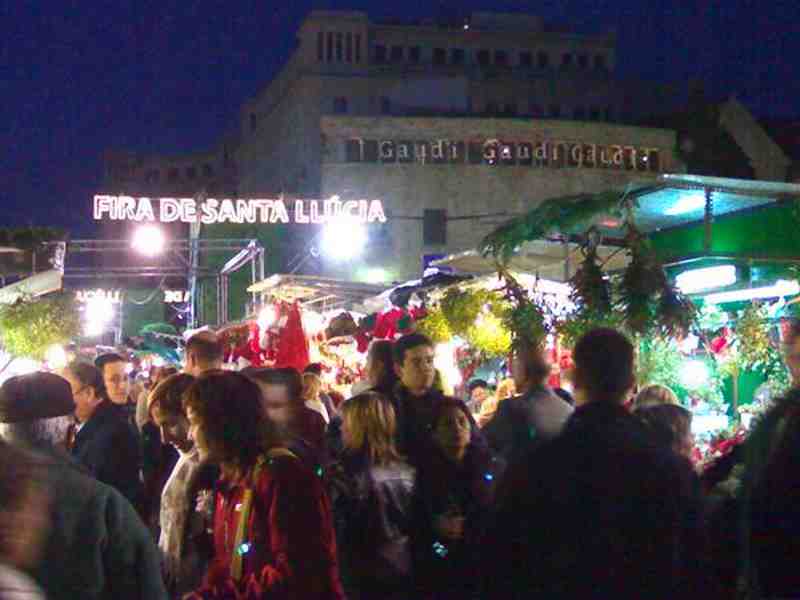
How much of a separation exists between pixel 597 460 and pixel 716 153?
1919 inches

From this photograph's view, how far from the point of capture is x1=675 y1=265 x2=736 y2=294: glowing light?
9383mm

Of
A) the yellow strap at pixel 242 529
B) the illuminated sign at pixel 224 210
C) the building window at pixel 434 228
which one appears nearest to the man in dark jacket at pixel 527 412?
the yellow strap at pixel 242 529

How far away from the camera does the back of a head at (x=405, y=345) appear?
20.8 feet

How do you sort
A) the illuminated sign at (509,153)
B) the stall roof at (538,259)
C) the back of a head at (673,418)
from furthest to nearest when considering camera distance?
the illuminated sign at (509,153) → the stall roof at (538,259) → the back of a head at (673,418)

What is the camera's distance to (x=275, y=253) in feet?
153

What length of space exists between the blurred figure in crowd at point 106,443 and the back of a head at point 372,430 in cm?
136

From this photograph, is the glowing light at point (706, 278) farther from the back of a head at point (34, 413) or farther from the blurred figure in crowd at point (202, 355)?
the back of a head at point (34, 413)

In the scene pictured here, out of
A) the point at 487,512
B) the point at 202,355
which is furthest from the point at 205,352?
the point at 487,512

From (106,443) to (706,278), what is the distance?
5.89m

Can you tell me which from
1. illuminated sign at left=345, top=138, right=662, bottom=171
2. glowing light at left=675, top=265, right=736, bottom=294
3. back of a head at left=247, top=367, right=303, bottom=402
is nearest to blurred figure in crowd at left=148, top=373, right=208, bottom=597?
back of a head at left=247, top=367, right=303, bottom=402

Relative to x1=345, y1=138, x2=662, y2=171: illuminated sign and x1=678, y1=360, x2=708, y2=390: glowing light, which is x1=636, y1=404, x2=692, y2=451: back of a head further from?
x1=345, y1=138, x2=662, y2=171: illuminated sign

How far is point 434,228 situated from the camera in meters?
47.8

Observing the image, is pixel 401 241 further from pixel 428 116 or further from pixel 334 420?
pixel 334 420

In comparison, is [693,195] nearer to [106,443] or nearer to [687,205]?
[687,205]
